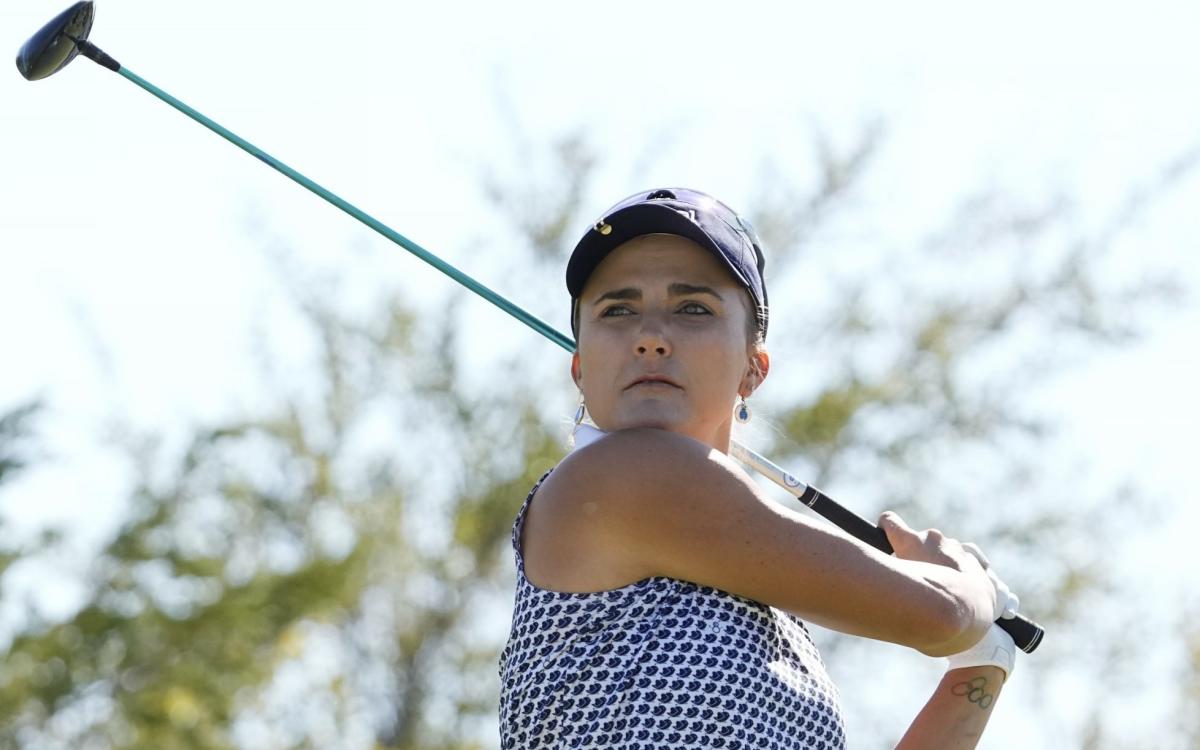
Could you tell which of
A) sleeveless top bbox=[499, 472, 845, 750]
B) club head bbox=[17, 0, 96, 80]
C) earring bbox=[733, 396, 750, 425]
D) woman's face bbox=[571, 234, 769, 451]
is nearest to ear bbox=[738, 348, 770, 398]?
earring bbox=[733, 396, 750, 425]

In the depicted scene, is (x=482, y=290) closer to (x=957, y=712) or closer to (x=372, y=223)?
(x=372, y=223)

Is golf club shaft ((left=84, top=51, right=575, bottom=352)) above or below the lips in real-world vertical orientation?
above

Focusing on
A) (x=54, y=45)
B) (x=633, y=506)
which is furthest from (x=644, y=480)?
(x=54, y=45)

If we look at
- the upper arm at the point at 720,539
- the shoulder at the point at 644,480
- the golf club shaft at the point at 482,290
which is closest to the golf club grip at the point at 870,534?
the golf club shaft at the point at 482,290

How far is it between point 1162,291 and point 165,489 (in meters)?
11.2

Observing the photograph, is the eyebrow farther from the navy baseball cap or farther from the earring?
the earring

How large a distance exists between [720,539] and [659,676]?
0.23 meters

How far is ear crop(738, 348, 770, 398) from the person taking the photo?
3682 millimetres

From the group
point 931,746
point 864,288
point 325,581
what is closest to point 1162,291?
point 864,288

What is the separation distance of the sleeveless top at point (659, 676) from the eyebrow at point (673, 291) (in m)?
0.56

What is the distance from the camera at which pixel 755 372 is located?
12.3 ft

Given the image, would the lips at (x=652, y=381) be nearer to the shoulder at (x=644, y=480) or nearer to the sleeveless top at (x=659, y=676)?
the shoulder at (x=644, y=480)

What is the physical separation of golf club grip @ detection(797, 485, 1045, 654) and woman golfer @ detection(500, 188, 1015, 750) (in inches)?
19.3

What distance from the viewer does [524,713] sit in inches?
123
